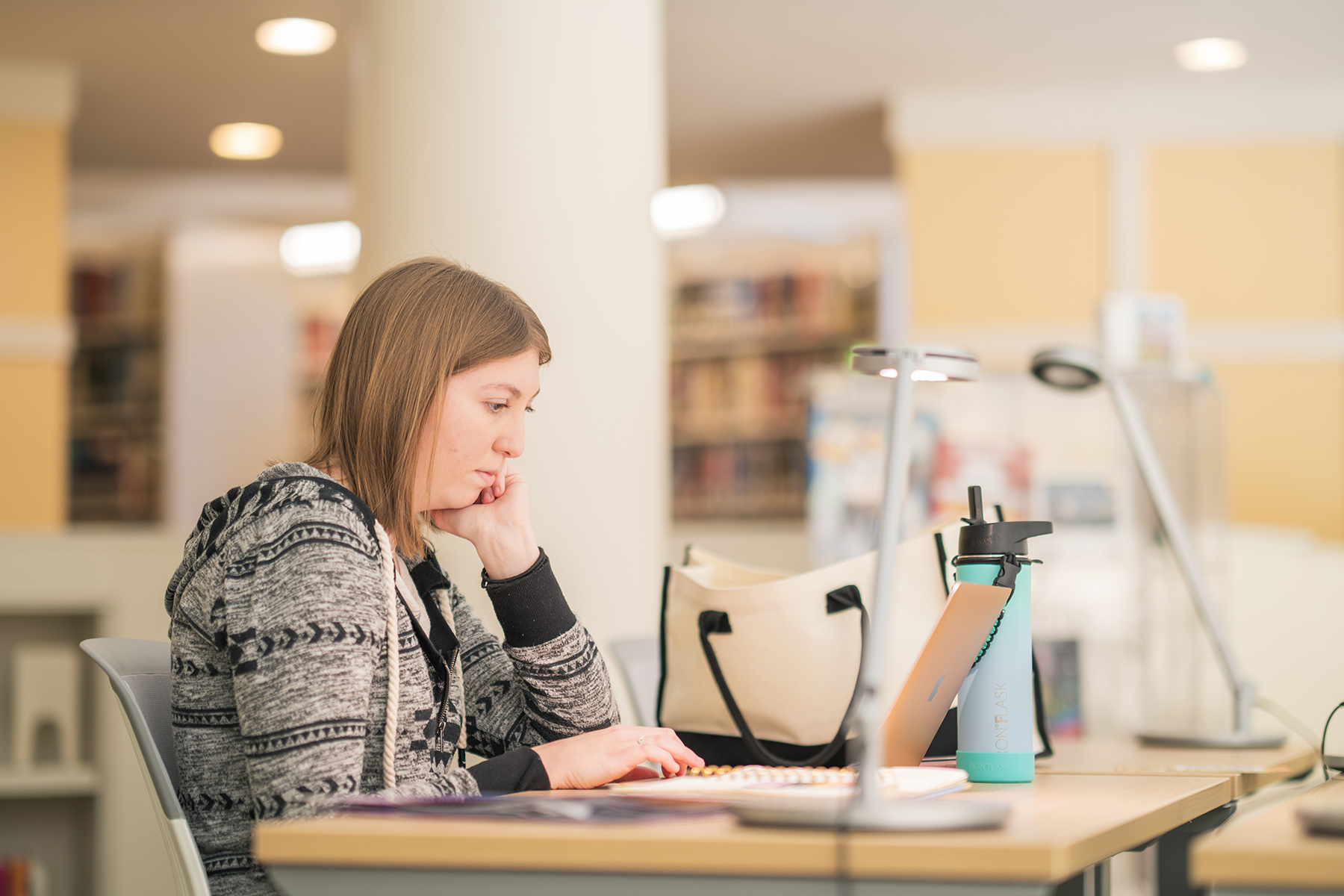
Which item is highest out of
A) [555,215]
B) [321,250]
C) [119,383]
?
[321,250]

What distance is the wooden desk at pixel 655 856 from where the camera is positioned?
2.85ft

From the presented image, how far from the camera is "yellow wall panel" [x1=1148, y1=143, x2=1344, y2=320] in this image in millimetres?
4465

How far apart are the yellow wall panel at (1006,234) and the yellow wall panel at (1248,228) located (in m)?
0.24

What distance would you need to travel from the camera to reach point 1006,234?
15.0ft

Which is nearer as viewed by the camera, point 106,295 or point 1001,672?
point 1001,672

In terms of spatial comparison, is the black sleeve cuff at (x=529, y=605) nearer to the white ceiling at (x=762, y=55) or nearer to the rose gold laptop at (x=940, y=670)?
the rose gold laptop at (x=940, y=670)

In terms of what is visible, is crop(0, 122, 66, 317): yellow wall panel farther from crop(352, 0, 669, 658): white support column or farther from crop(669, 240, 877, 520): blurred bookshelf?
crop(669, 240, 877, 520): blurred bookshelf

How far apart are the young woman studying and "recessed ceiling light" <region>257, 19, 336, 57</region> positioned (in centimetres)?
288

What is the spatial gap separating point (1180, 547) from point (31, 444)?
386cm

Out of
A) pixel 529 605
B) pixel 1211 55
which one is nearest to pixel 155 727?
pixel 529 605

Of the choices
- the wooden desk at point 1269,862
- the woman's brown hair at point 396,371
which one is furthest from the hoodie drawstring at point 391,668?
the wooden desk at point 1269,862

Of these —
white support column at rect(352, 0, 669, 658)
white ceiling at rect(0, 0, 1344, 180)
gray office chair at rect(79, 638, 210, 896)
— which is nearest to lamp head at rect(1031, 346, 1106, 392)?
white support column at rect(352, 0, 669, 658)

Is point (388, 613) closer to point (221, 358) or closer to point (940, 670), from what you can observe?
point (940, 670)

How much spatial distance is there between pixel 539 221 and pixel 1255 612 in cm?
233
